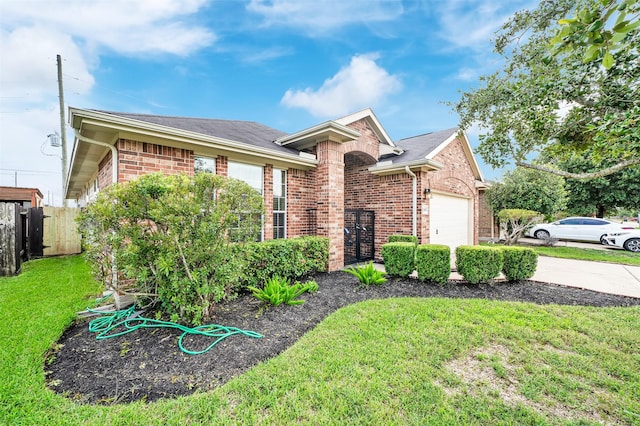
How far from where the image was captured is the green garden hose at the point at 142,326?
3.52 m

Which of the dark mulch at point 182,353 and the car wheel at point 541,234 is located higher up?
the car wheel at point 541,234

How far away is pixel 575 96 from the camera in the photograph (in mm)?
4395

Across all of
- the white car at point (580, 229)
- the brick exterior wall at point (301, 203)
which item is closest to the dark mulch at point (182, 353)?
the brick exterior wall at point (301, 203)

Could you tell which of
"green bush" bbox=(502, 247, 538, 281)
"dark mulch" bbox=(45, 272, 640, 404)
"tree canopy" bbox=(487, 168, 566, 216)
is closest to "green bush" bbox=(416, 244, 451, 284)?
"dark mulch" bbox=(45, 272, 640, 404)

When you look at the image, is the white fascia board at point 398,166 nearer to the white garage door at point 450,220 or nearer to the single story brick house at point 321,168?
the single story brick house at point 321,168

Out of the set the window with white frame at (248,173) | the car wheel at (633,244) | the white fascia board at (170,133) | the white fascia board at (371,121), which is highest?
the white fascia board at (371,121)

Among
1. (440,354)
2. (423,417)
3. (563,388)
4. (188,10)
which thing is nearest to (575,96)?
(563,388)

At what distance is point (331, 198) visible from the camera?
7.28m

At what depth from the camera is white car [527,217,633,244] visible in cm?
1357

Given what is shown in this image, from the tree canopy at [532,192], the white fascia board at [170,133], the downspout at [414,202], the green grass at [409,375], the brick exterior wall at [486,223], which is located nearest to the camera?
the green grass at [409,375]

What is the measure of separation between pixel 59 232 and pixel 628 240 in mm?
24104

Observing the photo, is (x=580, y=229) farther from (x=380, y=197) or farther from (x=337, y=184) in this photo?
(x=337, y=184)

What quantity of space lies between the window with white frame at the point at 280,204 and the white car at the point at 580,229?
1559 cm

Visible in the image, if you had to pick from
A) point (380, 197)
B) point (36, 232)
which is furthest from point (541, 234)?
point (36, 232)
